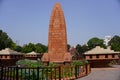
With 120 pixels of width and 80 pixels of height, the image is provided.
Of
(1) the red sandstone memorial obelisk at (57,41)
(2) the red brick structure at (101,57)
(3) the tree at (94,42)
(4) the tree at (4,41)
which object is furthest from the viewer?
(3) the tree at (94,42)

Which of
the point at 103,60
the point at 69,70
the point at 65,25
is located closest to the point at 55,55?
the point at 65,25

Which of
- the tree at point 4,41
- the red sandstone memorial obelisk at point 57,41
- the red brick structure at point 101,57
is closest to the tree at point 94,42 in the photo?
the tree at point 4,41

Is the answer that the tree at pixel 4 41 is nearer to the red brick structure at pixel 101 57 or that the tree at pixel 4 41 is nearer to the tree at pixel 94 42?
the tree at pixel 94 42

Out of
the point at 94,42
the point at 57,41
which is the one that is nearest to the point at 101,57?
the point at 57,41

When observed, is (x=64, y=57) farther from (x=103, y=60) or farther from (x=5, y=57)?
(x=5, y=57)

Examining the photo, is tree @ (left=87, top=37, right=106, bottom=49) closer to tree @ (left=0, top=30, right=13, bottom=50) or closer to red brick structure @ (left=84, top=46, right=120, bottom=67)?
tree @ (left=0, top=30, right=13, bottom=50)

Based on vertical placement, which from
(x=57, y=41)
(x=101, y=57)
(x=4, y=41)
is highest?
(x=4, y=41)

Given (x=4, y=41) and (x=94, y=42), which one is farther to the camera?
(x=94, y=42)

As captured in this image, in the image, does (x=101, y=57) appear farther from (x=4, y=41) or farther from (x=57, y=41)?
(x=4, y=41)

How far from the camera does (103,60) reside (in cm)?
2769

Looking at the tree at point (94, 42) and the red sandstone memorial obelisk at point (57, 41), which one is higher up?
the tree at point (94, 42)

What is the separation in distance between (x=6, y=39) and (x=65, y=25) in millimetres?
36898

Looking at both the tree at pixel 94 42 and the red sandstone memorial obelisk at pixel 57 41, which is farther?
the tree at pixel 94 42

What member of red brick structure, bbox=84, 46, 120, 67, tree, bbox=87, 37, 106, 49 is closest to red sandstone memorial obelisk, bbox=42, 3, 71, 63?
red brick structure, bbox=84, 46, 120, 67
